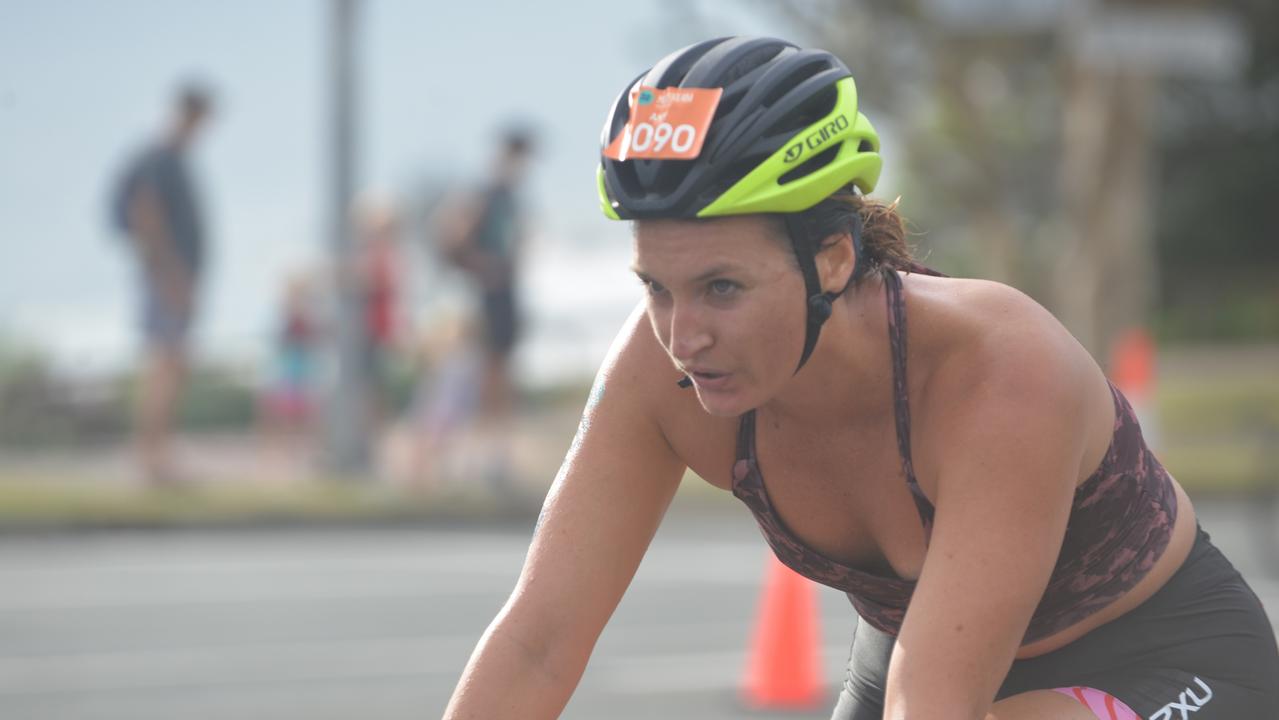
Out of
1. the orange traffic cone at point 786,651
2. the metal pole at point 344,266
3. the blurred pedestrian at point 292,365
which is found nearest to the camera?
the orange traffic cone at point 786,651

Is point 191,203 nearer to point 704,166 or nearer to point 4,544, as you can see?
point 4,544

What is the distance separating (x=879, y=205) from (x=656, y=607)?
688 cm

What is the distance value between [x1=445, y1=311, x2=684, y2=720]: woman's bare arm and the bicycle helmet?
13.9 inches

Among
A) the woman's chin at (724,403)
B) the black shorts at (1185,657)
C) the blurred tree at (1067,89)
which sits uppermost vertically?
the blurred tree at (1067,89)

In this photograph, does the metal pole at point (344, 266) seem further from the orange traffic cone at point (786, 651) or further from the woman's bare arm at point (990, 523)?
the woman's bare arm at point (990, 523)

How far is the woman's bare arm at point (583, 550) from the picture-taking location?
2906 mm

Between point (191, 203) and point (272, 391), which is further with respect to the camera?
point (272, 391)

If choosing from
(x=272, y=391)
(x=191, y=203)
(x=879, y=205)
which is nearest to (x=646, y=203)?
(x=879, y=205)

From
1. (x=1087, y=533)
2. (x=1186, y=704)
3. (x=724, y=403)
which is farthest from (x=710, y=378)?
(x=1186, y=704)

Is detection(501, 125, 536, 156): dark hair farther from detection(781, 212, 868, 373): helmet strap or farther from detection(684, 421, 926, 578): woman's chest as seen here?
detection(781, 212, 868, 373): helmet strap

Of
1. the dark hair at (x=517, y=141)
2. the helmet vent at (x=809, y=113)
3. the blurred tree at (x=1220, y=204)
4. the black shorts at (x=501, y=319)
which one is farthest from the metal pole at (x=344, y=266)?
the blurred tree at (x=1220, y=204)

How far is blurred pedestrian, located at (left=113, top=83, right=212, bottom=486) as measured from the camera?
1184 cm

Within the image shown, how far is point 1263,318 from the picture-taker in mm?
32969

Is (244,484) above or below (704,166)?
above
